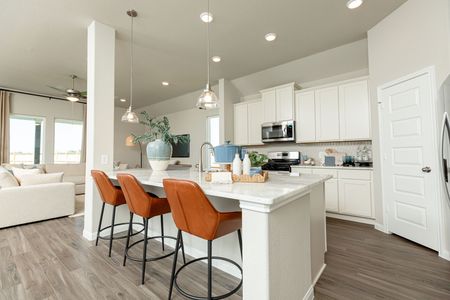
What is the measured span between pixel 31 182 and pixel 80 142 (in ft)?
12.2

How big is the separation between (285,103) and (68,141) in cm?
693

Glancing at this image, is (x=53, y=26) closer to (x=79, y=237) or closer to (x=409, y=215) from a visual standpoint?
(x=79, y=237)

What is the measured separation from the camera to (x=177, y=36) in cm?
333

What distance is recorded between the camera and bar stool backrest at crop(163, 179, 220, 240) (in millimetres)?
1295

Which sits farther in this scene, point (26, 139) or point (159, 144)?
point (26, 139)

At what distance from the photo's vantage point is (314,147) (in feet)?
14.6

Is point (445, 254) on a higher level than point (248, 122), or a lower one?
lower

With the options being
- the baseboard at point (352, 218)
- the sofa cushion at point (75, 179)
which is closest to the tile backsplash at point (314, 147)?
the baseboard at point (352, 218)

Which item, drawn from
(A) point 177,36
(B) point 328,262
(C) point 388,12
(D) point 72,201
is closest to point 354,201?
(B) point 328,262

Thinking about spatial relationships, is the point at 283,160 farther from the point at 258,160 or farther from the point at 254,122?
the point at 258,160

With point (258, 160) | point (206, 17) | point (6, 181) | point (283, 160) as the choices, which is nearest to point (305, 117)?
point (283, 160)

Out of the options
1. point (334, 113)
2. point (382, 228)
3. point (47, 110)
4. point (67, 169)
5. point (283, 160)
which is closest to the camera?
point (382, 228)

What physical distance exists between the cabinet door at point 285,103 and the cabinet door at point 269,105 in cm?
7

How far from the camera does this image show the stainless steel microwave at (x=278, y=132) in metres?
4.36
